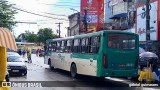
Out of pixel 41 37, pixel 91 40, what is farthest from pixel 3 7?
pixel 41 37

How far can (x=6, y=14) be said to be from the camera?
107 feet

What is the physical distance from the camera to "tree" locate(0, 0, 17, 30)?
32062 millimetres

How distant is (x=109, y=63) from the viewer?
1405 cm

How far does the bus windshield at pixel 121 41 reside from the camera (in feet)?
46.6

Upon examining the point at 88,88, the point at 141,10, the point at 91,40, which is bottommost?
the point at 88,88

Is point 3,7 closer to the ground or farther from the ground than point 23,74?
farther from the ground

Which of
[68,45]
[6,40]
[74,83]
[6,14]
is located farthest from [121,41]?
[6,14]

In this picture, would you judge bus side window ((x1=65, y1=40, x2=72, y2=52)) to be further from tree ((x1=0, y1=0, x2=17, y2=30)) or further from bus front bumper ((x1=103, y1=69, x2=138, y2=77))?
tree ((x1=0, y1=0, x2=17, y2=30))

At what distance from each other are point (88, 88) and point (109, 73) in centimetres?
126

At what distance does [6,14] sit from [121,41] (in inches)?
827

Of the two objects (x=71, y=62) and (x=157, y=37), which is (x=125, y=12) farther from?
(x=71, y=62)

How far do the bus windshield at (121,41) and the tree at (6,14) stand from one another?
1973 centimetres

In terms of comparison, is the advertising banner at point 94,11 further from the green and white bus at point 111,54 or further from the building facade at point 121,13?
the green and white bus at point 111,54

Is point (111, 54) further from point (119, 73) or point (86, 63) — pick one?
point (86, 63)
